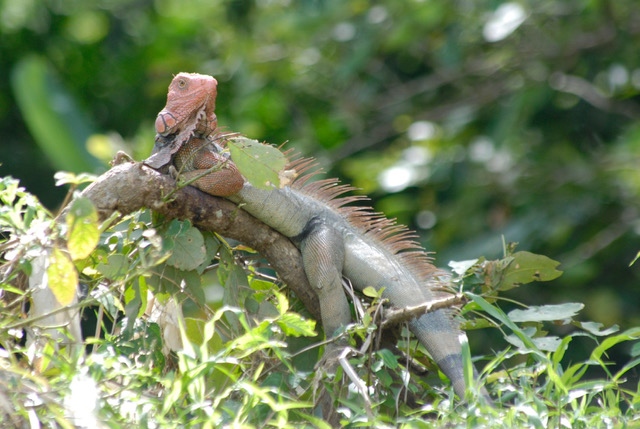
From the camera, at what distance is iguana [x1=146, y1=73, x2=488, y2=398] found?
2445 millimetres

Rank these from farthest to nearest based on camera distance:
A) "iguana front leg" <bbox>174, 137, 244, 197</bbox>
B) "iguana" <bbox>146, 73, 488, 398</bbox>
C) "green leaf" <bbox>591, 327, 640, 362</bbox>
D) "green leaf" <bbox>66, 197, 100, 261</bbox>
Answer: "iguana" <bbox>146, 73, 488, 398</bbox>, "iguana front leg" <bbox>174, 137, 244, 197</bbox>, "green leaf" <bbox>591, 327, 640, 362</bbox>, "green leaf" <bbox>66, 197, 100, 261</bbox>

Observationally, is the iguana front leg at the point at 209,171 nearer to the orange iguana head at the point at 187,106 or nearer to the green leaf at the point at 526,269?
the orange iguana head at the point at 187,106

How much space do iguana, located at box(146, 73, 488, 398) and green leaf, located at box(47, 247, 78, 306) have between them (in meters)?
0.65

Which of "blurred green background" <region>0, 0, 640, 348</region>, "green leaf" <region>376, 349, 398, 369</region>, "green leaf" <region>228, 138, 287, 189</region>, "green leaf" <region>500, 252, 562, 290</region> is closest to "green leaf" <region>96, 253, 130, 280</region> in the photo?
"green leaf" <region>228, 138, 287, 189</region>

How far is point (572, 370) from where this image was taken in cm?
204

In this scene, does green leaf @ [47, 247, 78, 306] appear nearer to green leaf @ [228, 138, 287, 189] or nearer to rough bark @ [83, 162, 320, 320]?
rough bark @ [83, 162, 320, 320]

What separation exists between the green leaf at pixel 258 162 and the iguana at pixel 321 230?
91 mm

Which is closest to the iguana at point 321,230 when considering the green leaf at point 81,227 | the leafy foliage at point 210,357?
the leafy foliage at point 210,357

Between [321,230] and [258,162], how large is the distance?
52cm

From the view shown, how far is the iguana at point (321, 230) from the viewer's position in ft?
8.02

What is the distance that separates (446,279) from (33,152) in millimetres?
7215

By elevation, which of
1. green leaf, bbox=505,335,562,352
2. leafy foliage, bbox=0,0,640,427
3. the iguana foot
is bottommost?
leafy foliage, bbox=0,0,640,427

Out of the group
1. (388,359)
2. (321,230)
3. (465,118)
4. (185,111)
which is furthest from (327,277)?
(465,118)

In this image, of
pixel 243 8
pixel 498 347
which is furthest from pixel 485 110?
pixel 243 8
